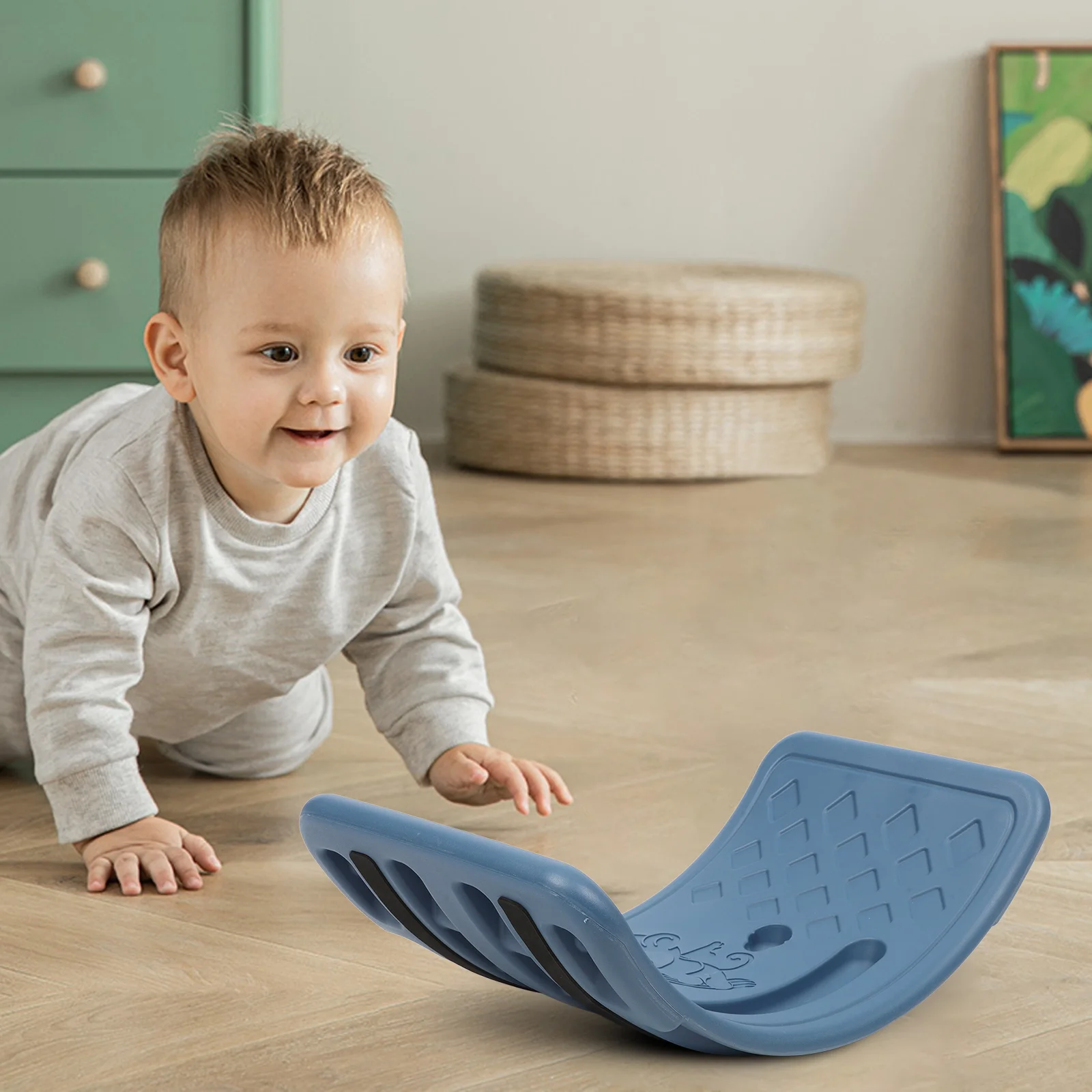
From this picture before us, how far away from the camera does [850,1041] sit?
683 millimetres

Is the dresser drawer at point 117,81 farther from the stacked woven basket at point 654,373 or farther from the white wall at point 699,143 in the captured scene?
the white wall at point 699,143

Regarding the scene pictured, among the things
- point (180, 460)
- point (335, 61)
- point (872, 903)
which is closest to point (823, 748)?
point (872, 903)

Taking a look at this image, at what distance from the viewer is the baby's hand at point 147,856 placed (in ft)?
2.79

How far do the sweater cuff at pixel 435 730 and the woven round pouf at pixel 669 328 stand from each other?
3.90 ft

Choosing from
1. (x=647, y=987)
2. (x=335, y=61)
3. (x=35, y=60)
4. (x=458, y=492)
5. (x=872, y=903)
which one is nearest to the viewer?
(x=647, y=987)

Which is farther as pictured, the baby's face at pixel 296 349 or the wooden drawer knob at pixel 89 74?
the wooden drawer knob at pixel 89 74

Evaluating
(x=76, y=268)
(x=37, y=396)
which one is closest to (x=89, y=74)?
(x=76, y=268)

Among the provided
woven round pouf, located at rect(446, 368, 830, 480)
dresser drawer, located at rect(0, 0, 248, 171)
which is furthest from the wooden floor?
dresser drawer, located at rect(0, 0, 248, 171)

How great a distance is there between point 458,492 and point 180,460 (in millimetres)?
1199

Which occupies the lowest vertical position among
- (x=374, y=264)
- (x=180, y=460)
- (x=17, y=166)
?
(x=180, y=460)

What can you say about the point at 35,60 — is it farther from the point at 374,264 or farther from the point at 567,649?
the point at 374,264

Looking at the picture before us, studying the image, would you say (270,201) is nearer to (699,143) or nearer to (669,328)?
(669,328)

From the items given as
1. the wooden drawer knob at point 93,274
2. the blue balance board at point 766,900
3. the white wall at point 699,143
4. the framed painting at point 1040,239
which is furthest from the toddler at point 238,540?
the framed painting at point 1040,239

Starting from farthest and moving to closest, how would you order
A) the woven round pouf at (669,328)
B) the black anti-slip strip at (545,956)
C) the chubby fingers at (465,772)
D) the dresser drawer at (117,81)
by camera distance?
the woven round pouf at (669,328) < the dresser drawer at (117,81) < the chubby fingers at (465,772) < the black anti-slip strip at (545,956)
